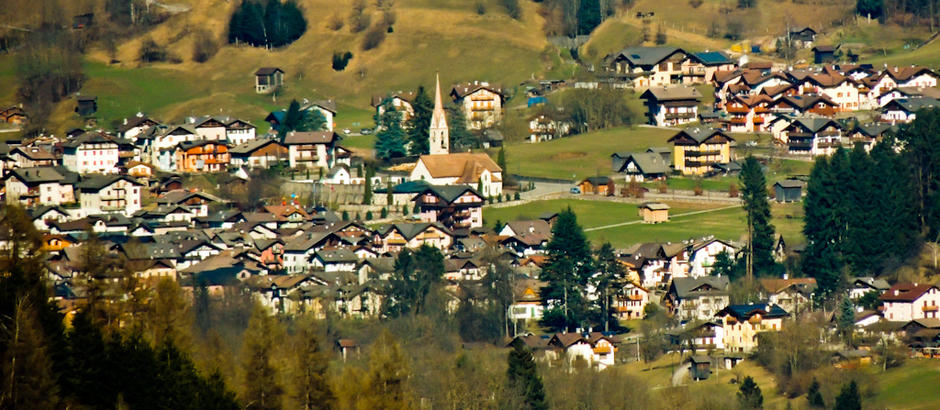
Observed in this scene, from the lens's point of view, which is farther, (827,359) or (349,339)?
(349,339)

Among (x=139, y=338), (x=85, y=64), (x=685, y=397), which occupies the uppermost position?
(x=85, y=64)

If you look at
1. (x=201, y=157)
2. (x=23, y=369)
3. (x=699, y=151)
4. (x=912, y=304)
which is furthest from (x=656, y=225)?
(x=23, y=369)

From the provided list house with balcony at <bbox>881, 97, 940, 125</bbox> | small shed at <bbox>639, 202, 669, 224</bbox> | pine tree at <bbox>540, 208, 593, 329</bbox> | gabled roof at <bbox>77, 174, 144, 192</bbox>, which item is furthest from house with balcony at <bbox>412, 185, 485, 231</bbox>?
house with balcony at <bbox>881, 97, 940, 125</bbox>

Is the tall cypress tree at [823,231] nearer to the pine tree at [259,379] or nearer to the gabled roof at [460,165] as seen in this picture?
the gabled roof at [460,165]

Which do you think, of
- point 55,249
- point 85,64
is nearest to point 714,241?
point 55,249

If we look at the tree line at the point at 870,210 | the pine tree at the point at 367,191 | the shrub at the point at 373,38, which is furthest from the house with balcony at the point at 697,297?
the shrub at the point at 373,38

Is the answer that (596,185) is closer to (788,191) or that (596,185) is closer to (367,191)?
(788,191)

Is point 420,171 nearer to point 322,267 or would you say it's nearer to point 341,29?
point 322,267
